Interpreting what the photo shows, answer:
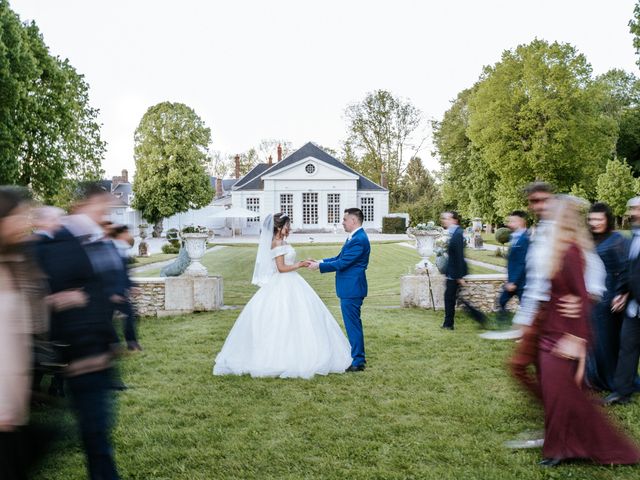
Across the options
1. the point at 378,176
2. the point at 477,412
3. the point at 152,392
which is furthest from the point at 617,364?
the point at 378,176

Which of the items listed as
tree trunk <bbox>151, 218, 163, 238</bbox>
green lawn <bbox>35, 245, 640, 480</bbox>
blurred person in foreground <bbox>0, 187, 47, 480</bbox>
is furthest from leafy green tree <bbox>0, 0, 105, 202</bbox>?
blurred person in foreground <bbox>0, 187, 47, 480</bbox>

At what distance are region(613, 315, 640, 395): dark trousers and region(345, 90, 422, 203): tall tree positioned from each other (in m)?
51.2

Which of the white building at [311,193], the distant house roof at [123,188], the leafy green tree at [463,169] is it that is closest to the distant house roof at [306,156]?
the white building at [311,193]

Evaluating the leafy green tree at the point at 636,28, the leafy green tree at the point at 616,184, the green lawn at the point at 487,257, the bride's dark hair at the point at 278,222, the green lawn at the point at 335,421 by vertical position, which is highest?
the leafy green tree at the point at 636,28

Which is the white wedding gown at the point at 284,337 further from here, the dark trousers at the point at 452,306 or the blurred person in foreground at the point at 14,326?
the blurred person in foreground at the point at 14,326

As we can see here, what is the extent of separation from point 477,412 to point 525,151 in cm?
3069

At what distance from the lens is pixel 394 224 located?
49219mm

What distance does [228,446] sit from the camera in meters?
4.68

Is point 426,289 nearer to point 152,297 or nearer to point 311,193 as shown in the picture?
point 152,297

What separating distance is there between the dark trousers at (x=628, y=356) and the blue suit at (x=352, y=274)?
2.79 metres

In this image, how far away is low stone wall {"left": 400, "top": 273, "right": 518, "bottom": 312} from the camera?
1116 cm

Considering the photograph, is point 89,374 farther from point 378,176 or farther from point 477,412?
point 378,176

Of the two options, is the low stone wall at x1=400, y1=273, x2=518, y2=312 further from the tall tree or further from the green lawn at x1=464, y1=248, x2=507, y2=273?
the tall tree

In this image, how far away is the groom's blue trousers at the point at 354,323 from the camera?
6.91 metres
